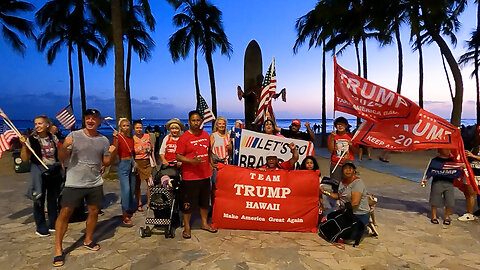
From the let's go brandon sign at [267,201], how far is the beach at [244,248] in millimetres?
150

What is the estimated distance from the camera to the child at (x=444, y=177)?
4.74 meters

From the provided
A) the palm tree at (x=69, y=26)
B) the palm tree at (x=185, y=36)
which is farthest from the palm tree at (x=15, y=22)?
the palm tree at (x=185, y=36)

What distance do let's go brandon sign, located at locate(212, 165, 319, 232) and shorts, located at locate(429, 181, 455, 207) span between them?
214 cm

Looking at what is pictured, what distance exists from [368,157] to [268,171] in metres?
10.6

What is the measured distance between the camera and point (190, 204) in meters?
4.20

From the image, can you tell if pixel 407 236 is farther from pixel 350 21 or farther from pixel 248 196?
pixel 350 21

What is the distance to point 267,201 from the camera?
4449mm

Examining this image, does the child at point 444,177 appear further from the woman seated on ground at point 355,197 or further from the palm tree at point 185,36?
the palm tree at point 185,36

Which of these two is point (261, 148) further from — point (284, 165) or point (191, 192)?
point (191, 192)

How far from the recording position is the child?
15.6ft

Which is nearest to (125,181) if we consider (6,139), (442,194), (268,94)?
(6,139)

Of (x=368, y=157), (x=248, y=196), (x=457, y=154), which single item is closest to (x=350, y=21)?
(x=368, y=157)

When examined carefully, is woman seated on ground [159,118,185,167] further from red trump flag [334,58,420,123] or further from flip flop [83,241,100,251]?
red trump flag [334,58,420,123]

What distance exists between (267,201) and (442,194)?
304 cm
